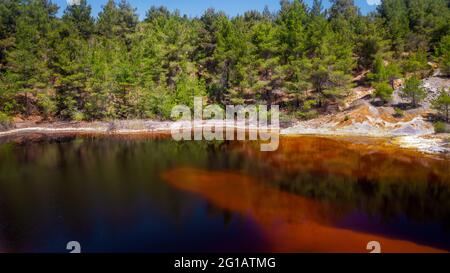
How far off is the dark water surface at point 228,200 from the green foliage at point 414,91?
39.9ft

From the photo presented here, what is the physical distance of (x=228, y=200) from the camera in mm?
22875

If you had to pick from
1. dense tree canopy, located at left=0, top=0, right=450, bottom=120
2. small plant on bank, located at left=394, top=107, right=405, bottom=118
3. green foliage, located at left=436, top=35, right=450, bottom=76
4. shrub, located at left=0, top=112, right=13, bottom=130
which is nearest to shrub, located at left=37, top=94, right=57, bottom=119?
dense tree canopy, located at left=0, top=0, right=450, bottom=120

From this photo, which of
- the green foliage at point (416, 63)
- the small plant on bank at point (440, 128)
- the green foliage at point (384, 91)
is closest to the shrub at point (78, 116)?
the green foliage at point (384, 91)

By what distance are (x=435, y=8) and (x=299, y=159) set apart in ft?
170

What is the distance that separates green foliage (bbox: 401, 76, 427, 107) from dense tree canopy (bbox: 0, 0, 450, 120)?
Result: 253cm

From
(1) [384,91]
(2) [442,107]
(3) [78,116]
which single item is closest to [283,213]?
(2) [442,107]

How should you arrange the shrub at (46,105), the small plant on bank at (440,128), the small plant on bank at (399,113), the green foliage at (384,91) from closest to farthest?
the small plant on bank at (440,128) < the small plant on bank at (399,113) < the green foliage at (384,91) < the shrub at (46,105)

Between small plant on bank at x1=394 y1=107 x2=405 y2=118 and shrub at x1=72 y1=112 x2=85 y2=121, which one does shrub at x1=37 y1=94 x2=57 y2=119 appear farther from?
small plant on bank at x1=394 y1=107 x2=405 y2=118

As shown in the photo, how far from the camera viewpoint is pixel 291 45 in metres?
53.8

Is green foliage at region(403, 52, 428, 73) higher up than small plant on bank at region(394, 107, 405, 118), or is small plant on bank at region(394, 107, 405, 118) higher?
green foliage at region(403, 52, 428, 73)

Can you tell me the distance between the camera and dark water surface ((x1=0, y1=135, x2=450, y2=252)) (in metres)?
17.4

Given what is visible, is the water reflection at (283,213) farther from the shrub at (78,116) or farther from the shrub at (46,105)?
the shrub at (46,105)

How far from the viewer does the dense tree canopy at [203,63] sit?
2039 inches
